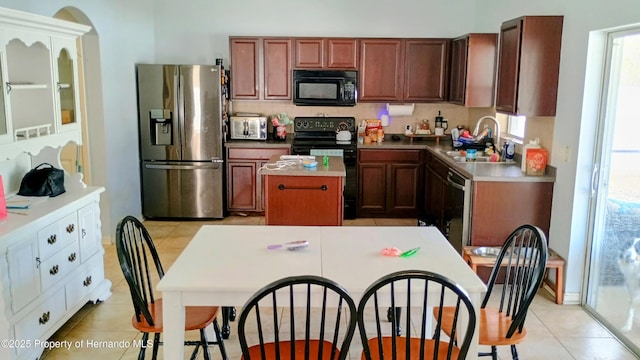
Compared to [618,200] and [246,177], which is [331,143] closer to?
[246,177]

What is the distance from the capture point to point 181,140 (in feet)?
19.0

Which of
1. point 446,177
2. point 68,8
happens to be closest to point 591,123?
point 446,177

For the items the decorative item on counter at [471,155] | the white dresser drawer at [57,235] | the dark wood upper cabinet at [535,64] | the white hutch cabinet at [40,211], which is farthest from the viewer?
the decorative item on counter at [471,155]

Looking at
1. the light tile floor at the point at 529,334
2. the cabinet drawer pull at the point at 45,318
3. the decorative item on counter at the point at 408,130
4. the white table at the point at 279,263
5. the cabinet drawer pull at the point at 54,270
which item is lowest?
the light tile floor at the point at 529,334

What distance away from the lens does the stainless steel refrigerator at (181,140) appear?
18.6 feet

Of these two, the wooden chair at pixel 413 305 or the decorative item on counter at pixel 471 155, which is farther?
the decorative item on counter at pixel 471 155

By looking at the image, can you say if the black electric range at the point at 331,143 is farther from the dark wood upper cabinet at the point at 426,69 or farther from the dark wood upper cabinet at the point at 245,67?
the dark wood upper cabinet at the point at 426,69

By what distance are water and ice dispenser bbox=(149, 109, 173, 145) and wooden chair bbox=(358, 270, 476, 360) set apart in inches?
160

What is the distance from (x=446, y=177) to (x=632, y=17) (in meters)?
2.14

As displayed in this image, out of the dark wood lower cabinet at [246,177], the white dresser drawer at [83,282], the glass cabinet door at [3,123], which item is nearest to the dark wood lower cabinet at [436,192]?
the dark wood lower cabinet at [246,177]

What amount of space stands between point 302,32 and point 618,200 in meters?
3.99

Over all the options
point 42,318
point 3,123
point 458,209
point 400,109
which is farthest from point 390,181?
point 3,123

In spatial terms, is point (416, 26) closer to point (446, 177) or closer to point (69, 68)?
point (446, 177)

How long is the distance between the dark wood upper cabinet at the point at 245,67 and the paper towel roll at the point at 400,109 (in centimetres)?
156
